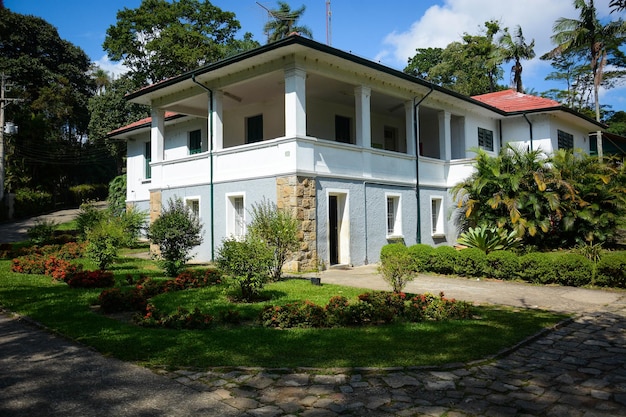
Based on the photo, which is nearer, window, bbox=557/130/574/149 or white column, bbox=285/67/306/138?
white column, bbox=285/67/306/138

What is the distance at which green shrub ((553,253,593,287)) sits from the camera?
10852mm

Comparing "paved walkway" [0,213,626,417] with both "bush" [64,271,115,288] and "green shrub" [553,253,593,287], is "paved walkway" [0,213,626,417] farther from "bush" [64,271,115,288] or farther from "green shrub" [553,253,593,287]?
"green shrub" [553,253,593,287]

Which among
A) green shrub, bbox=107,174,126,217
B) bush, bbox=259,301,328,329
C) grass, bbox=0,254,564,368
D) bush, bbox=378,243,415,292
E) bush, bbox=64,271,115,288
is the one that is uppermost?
green shrub, bbox=107,174,126,217

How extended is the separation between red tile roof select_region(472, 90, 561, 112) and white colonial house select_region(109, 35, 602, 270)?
122 mm

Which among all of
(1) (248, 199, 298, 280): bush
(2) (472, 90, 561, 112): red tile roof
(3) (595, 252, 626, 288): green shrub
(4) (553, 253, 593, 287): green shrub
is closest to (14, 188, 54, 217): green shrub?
(1) (248, 199, 298, 280): bush

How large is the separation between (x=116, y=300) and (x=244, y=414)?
16.1ft

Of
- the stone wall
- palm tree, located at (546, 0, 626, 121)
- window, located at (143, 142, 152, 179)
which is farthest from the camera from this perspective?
palm tree, located at (546, 0, 626, 121)

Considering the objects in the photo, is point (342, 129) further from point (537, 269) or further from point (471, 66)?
point (471, 66)

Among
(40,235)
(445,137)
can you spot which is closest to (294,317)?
(445,137)

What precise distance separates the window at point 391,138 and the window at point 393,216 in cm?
507

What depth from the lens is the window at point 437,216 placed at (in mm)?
18469

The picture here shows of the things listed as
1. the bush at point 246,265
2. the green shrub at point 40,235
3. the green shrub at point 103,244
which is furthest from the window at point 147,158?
the bush at point 246,265

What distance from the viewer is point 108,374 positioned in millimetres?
4781

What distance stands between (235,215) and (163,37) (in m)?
26.7
